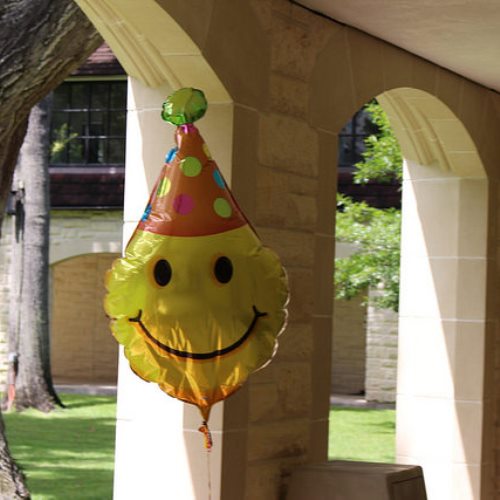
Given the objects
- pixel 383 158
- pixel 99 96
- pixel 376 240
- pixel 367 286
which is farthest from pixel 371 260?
pixel 99 96

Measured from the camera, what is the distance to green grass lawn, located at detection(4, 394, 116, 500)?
33.8 feet

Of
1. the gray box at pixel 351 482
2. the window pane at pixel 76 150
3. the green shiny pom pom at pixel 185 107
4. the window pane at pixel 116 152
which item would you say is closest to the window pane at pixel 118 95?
the window pane at pixel 116 152

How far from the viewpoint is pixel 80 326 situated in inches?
764

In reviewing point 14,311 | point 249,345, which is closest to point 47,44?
point 249,345

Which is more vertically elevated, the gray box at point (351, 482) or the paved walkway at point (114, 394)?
the gray box at point (351, 482)

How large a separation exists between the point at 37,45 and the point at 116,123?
10909mm

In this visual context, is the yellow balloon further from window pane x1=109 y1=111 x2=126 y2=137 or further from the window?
window pane x1=109 y1=111 x2=126 y2=137

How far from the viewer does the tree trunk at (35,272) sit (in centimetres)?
1524

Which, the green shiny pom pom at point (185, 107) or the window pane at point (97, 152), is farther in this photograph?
the window pane at point (97, 152)

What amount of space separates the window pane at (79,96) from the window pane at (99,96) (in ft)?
0.44

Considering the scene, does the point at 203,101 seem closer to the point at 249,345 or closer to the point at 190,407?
the point at 249,345

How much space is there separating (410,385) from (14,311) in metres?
9.61

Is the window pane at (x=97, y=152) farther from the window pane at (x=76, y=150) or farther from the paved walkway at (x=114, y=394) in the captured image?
the paved walkway at (x=114, y=394)

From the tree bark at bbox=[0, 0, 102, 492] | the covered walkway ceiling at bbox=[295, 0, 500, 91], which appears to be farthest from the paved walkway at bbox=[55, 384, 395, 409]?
the covered walkway ceiling at bbox=[295, 0, 500, 91]
